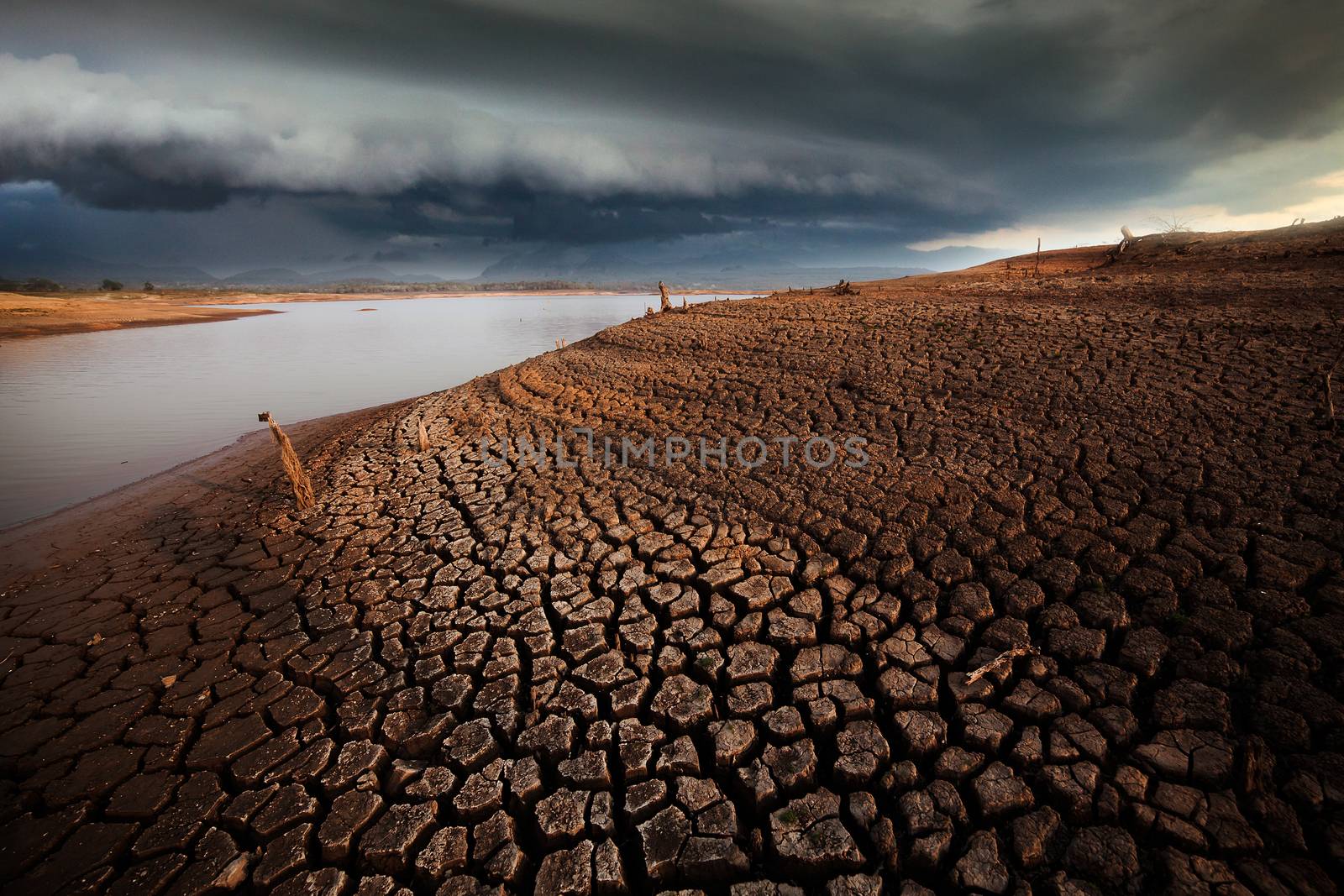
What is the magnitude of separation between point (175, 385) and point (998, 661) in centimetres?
2221

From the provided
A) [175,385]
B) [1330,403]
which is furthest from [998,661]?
[175,385]

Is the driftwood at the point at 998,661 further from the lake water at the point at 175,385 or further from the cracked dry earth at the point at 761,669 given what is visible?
the lake water at the point at 175,385

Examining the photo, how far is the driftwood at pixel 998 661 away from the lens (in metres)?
2.92

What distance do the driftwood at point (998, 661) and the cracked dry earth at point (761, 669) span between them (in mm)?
31

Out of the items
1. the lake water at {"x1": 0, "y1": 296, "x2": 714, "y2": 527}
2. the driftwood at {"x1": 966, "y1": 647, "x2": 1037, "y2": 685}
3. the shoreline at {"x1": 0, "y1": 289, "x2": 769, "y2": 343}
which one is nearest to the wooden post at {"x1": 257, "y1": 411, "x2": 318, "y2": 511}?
the lake water at {"x1": 0, "y1": 296, "x2": 714, "y2": 527}

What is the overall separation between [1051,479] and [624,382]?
5681 millimetres

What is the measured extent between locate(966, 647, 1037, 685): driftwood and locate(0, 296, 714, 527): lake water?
1112 cm

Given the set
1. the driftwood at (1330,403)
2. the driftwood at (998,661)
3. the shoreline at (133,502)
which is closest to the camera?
the driftwood at (998,661)

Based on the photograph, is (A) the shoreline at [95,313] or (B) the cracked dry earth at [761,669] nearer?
(B) the cracked dry earth at [761,669]

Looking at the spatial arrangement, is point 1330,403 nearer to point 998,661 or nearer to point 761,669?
point 998,661

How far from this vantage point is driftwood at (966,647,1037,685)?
2.92 m

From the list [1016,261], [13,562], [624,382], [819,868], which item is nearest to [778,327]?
[624,382]

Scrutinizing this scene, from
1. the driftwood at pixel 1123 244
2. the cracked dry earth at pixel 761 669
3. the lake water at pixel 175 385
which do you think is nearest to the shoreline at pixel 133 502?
the lake water at pixel 175 385

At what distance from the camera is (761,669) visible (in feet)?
10.3
